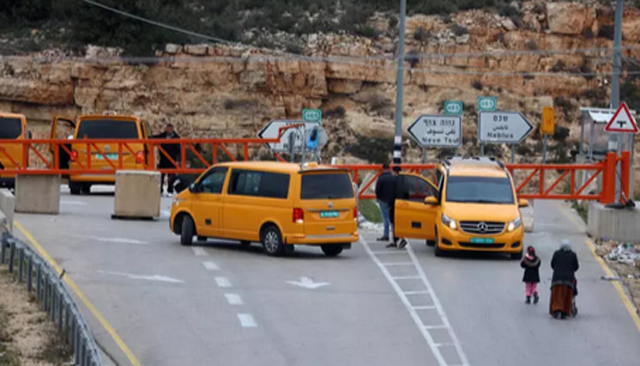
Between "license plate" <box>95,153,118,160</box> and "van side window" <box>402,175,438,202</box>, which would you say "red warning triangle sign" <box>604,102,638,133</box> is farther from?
"license plate" <box>95,153,118,160</box>

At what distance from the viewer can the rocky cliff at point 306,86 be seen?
179 feet

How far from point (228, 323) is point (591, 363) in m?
4.90

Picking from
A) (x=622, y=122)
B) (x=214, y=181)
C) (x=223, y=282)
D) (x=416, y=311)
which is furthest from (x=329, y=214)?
(x=622, y=122)

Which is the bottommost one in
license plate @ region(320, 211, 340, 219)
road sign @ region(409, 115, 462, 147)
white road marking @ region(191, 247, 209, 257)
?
white road marking @ region(191, 247, 209, 257)

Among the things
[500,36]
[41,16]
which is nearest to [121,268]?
[500,36]

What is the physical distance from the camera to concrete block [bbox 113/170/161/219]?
2906 cm

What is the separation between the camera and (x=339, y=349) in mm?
16344

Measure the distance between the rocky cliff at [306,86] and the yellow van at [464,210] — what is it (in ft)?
88.2

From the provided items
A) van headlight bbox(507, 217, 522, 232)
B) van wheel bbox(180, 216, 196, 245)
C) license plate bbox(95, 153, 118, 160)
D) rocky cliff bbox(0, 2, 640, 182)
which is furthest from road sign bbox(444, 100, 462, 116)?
rocky cliff bbox(0, 2, 640, 182)

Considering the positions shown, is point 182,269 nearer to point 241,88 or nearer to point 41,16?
point 241,88

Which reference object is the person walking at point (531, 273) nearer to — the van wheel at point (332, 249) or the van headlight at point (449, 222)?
the van headlight at point (449, 222)

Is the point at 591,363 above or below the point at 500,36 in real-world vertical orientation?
below

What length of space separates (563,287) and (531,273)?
0.93 meters

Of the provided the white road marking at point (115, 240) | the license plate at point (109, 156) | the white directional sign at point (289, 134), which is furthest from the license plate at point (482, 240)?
the license plate at point (109, 156)
